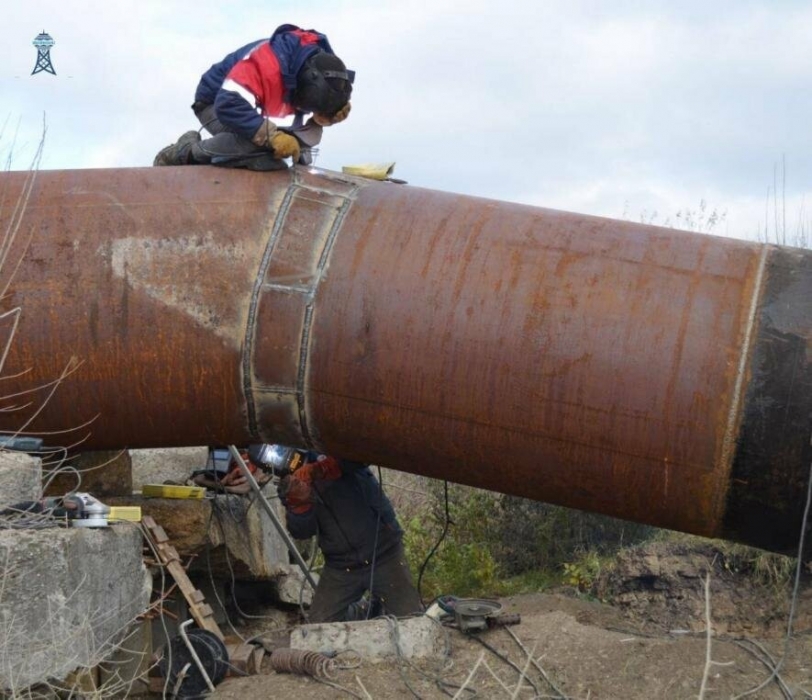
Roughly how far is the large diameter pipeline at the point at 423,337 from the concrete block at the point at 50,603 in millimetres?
544

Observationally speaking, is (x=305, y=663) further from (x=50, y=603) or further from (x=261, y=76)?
(x=261, y=76)

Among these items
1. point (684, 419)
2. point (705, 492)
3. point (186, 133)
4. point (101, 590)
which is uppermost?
point (186, 133)

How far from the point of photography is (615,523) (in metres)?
7.19

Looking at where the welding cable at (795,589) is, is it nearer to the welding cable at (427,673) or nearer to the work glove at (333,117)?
the welding cable at (427,673)

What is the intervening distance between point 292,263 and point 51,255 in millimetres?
849

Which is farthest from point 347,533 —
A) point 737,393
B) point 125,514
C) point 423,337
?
point 737,393

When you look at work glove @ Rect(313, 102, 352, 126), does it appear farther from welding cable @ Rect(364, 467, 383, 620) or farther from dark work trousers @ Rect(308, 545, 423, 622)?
dark work trousers @ Rect(308, 545, 423, 622)

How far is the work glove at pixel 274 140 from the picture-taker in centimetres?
408

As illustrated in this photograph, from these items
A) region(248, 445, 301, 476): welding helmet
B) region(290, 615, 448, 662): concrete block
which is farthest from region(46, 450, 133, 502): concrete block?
region(290, 615, 448, 662): concrete block

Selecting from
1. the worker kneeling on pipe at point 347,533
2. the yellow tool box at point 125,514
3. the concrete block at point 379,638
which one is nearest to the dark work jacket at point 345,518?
the worker kneeling on pipe at point 347,533

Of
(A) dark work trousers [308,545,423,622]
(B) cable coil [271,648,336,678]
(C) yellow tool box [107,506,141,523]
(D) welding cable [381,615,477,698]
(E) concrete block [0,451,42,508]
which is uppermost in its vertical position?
(E) concrete block [0,451,42,508]

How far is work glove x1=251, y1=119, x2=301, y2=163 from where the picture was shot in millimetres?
4078

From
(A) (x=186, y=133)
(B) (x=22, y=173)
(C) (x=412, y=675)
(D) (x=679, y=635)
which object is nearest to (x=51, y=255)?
(B) (x=22, y=173)

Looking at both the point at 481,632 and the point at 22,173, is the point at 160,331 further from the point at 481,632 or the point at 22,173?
the point at 481,632
